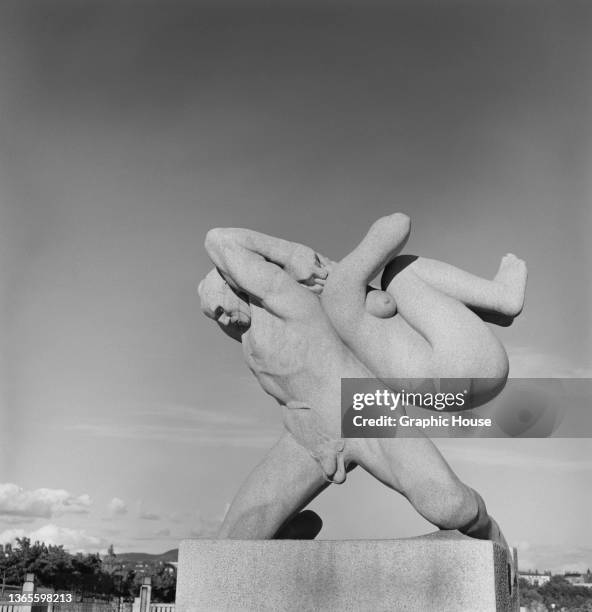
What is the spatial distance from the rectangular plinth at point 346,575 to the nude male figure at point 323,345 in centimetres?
26

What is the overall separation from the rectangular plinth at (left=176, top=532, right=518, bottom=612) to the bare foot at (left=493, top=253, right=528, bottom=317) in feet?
4.76

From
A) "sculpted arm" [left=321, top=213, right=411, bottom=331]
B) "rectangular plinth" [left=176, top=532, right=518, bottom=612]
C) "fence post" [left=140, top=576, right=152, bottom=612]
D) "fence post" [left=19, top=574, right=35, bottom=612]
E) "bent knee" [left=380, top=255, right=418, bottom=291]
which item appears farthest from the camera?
"fence post" [left=140, top=576, right=152, bottom=612]

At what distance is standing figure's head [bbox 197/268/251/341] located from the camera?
4.60 metres

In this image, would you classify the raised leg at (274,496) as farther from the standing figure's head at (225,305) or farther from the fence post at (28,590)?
the fence post at (28,590)

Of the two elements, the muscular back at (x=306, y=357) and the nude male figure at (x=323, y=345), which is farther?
the muscular back at (x=306, y=357)

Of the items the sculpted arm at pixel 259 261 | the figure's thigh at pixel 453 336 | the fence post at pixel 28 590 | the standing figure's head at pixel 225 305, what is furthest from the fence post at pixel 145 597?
the figure's thigh at pixel 453 336

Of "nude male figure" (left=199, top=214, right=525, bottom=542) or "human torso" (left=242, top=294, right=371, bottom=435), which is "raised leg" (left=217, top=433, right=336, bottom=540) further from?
"human torso" (left=242, top=294, right=371, bottom=435)

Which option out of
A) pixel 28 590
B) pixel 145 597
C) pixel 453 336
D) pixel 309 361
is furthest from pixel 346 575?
pixel 145 597

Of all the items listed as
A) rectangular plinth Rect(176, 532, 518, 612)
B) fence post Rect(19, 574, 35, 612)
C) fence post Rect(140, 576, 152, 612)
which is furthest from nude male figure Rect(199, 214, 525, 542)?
fence post Rect(140, 576, 152, 612)

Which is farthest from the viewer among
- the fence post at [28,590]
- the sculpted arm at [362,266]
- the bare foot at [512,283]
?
the fence post at [28,590]

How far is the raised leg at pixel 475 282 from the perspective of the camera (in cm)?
431

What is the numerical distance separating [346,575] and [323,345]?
136cm

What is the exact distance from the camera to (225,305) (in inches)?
181

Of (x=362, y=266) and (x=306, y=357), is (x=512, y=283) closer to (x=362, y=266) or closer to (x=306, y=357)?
(x=362, y=266)
